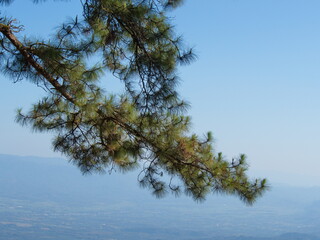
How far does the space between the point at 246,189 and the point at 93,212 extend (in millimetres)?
97326

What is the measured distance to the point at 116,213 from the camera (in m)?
92.2

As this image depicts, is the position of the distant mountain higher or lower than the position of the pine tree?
higher

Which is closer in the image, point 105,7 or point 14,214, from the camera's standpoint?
point 105,7

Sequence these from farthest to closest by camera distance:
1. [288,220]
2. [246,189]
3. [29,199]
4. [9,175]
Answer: [9,175]
[29,199]
[288,220]
[246,189]

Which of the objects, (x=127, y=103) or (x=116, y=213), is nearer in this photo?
(x=127, y=103)

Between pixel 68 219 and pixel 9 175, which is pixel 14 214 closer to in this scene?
pixel 68 219

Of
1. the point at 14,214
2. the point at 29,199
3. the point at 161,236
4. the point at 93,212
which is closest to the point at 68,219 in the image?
the point at 14,214

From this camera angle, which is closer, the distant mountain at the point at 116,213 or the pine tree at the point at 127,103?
the pine tree at the point at 127,103

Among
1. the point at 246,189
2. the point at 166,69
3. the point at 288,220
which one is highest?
the point at 288,220

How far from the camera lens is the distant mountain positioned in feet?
211

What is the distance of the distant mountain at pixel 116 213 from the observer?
64.2 metres

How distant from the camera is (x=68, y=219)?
3162 inches

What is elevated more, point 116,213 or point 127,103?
point 116,213

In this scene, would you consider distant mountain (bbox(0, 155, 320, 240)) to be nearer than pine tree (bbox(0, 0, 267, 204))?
No
